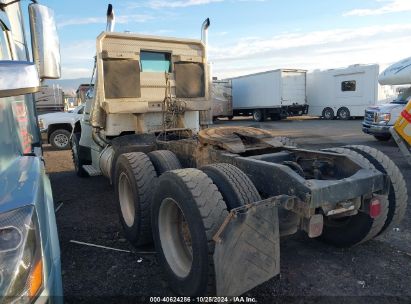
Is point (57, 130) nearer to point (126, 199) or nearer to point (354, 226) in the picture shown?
point (126, 199)

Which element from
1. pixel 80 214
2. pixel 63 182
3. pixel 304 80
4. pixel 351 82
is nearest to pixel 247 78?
pixel 304 80

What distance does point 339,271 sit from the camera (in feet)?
Result: 11.7

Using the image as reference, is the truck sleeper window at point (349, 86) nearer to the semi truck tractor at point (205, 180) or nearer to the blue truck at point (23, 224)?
the semi truck tractor at point (205, 180)

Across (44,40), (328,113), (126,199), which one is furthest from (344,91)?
(44,40)

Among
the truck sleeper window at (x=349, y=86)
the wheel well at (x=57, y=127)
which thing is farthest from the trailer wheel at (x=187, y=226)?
the truck sleeper window at (x=349, y=86)

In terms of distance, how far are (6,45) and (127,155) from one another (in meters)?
2.01

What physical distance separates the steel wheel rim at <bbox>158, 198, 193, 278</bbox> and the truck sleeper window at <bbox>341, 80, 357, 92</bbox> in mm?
22462

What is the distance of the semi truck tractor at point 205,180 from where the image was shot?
2672 mm

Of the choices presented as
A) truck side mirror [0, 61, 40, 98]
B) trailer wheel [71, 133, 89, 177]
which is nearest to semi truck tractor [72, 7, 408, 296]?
truck side mirror [0, 61, 40, 98]

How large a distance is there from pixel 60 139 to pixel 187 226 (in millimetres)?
12044

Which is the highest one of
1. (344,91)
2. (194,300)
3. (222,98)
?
(344,91)

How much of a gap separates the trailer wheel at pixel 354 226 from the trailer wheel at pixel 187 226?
1.64 metres

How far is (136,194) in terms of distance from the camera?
4199mm

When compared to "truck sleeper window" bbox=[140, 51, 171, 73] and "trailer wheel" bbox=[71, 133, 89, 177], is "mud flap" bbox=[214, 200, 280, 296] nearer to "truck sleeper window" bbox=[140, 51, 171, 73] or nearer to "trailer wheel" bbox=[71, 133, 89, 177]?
"truck sleeper window" bbox=[140, 51, 171, 73]
